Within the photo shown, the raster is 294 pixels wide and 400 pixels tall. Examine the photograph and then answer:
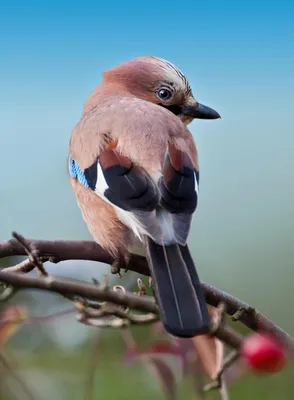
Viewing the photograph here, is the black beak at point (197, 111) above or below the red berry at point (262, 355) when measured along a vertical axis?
above

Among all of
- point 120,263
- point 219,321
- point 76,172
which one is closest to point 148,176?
point 120,263

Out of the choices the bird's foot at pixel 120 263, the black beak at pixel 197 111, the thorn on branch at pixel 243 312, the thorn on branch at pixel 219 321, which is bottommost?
the bird's foot at pixel 120 263

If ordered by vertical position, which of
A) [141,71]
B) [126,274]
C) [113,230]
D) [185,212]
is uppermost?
[141,71]

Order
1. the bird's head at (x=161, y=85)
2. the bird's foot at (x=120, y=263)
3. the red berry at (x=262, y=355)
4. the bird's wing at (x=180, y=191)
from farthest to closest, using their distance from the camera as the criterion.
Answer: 1. the bird's head at (x=161, y=85)
2. the bird's foot at (x=120, y=263)
3. the bird's wing at (x=180, y=191)
4. the red berry at (x=262, y=355)

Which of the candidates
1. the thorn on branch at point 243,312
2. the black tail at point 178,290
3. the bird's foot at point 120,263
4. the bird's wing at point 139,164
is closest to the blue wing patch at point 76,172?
the bird's wing at point 139,164

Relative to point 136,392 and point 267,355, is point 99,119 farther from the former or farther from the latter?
point 267,355

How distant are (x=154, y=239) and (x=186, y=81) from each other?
1.24 metres

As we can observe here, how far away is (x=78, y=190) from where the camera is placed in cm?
246

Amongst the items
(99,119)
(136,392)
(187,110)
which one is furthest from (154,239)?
(187,110)

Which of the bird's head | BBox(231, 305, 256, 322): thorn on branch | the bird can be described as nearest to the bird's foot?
the bird

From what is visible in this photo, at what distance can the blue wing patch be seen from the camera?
7.67ft

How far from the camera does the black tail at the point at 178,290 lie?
1407 mm

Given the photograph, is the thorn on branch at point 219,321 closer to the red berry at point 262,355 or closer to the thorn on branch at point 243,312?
the red berry at point 262,355

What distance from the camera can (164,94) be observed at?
2926 millimetres
